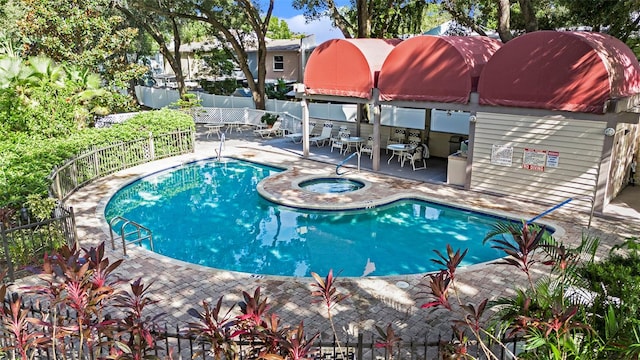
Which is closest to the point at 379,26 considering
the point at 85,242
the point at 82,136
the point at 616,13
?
the point at 616,13

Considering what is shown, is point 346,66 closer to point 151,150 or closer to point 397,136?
point 397,136

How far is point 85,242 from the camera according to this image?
10.2 metres

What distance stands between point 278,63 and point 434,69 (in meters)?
28.8

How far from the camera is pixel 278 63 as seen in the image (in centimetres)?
4062

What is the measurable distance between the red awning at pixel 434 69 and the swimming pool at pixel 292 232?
338 centimetres

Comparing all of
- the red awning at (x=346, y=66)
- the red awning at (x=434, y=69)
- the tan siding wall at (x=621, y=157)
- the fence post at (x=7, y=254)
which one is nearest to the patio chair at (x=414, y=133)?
the red awning at (x=346, y=66)

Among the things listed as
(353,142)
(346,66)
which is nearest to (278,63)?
(353,142)

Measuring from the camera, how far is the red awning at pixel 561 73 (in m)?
10.7

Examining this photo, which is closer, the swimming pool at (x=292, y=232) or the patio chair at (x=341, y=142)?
the swimming pool at (x=292, y=232)

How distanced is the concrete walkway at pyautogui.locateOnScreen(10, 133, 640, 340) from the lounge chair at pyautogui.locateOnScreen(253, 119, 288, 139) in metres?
10.4

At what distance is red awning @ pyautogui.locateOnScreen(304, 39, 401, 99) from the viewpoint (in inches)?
600

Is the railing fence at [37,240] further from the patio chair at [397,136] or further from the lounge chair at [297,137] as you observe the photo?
the lounge chair at [297,137]

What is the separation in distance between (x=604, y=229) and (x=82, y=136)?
15286mm

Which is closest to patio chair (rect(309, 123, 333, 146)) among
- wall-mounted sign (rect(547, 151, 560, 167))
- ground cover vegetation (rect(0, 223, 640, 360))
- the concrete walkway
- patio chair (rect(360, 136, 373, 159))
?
patio chair (rect(360, 136, 373, 159))
